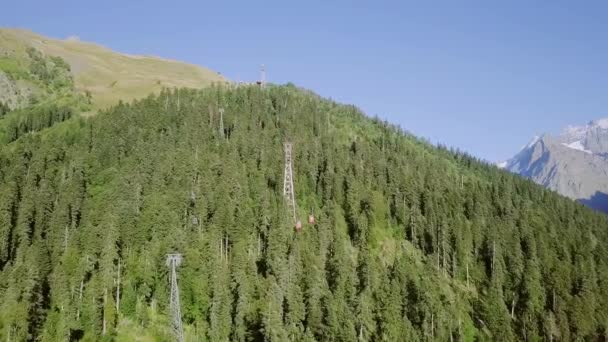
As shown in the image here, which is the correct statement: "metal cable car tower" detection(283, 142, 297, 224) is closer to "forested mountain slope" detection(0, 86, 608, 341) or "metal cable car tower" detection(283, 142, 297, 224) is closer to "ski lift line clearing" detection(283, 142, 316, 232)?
"ski lift line clearing" detection(283, 142, 316, 232)

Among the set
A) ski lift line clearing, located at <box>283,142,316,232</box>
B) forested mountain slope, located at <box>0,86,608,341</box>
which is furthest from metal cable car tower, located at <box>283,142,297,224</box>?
forested mountain slope, located at <box>0,86,608,341</box>

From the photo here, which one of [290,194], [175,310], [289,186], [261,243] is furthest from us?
[290,194]

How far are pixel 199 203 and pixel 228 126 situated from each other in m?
57.8

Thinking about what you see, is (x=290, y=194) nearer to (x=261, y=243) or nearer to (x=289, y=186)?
(x=289, y=186)

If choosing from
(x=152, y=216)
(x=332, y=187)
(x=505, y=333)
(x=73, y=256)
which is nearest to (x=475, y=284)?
(x=505, y=333)

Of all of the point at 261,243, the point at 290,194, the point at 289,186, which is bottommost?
the point at 261,243

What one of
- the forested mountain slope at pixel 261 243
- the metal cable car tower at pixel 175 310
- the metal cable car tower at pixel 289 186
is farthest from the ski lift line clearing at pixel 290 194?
the metal cable car tower at pixel 175 310

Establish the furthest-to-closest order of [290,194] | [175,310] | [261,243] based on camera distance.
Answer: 1. [290,194]
2. [261,243]
3. [175,310]

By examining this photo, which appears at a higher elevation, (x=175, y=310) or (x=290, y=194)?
(x=290, y=194)

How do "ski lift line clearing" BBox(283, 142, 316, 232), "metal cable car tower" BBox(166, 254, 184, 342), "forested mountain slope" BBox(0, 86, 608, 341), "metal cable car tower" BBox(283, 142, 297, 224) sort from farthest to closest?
"metal cable car tower" BBox(283, 142, 297, 224)
"ski lift line clearing" BBox(283, 142, 316, 232)
"forested mountain slope" BBox(0, 86, 608, 341)
"metal cable car tower" BBox(166, 254, 184, 342)

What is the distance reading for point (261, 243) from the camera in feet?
405

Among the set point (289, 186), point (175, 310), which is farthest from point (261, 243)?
point (175, 310)

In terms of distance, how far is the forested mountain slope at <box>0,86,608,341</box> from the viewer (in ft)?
321

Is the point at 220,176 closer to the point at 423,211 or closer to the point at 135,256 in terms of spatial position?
the point at 135,256
